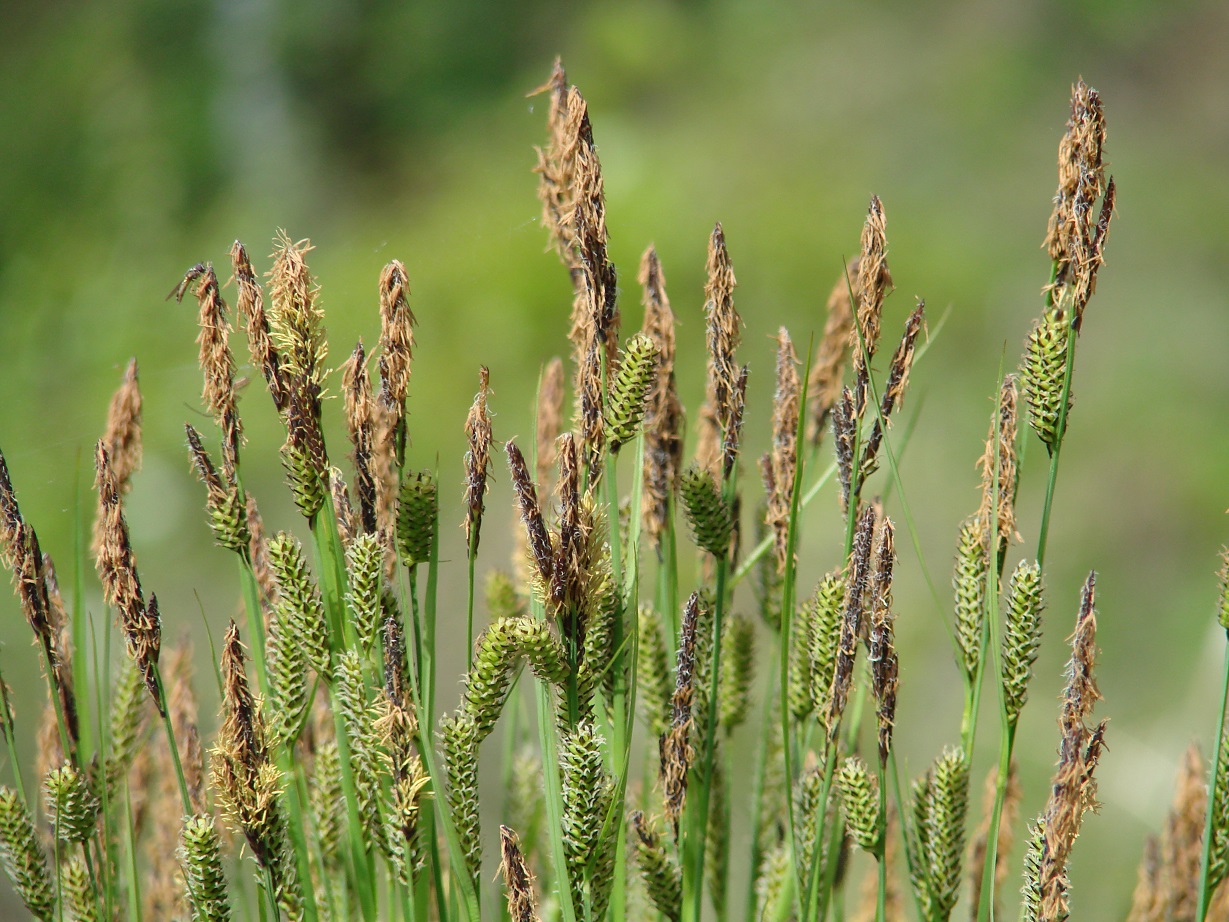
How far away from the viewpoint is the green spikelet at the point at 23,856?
20.4 inches

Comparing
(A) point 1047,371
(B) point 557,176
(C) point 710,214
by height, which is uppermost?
(C) point 710,214

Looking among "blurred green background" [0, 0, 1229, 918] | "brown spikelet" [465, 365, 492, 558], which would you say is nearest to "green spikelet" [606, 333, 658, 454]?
"brown spikelet" [465, 365, 492, 558]

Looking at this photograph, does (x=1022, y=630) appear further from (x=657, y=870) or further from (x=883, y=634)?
(x=657, y=870)

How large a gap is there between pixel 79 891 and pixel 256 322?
32cm

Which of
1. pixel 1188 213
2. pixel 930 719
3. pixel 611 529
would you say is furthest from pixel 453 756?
pixel 1188 213

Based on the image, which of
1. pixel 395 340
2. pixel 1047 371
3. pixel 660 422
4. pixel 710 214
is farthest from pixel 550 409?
pixel 710 214

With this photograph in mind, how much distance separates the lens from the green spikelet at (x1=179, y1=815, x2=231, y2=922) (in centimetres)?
46

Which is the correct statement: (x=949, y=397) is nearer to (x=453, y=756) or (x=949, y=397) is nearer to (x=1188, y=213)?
(x=1188, y=213)

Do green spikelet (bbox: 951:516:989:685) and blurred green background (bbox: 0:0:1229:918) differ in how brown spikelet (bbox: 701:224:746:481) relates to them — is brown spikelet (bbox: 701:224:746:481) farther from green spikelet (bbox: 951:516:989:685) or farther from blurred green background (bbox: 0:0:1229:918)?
blurred green background (bbox: 0:0:1229:918)

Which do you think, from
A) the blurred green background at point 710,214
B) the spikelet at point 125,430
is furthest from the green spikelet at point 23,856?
the blurred green background at point 710,214

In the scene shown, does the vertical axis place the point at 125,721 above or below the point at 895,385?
below

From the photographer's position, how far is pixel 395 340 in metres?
0.48

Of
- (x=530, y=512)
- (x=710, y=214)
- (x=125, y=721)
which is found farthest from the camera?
(x=710, y=214)

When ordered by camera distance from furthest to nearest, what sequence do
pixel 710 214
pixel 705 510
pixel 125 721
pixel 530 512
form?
pixel 710 214, pixel 125 721, pixel 705 510, pixel 530 512
